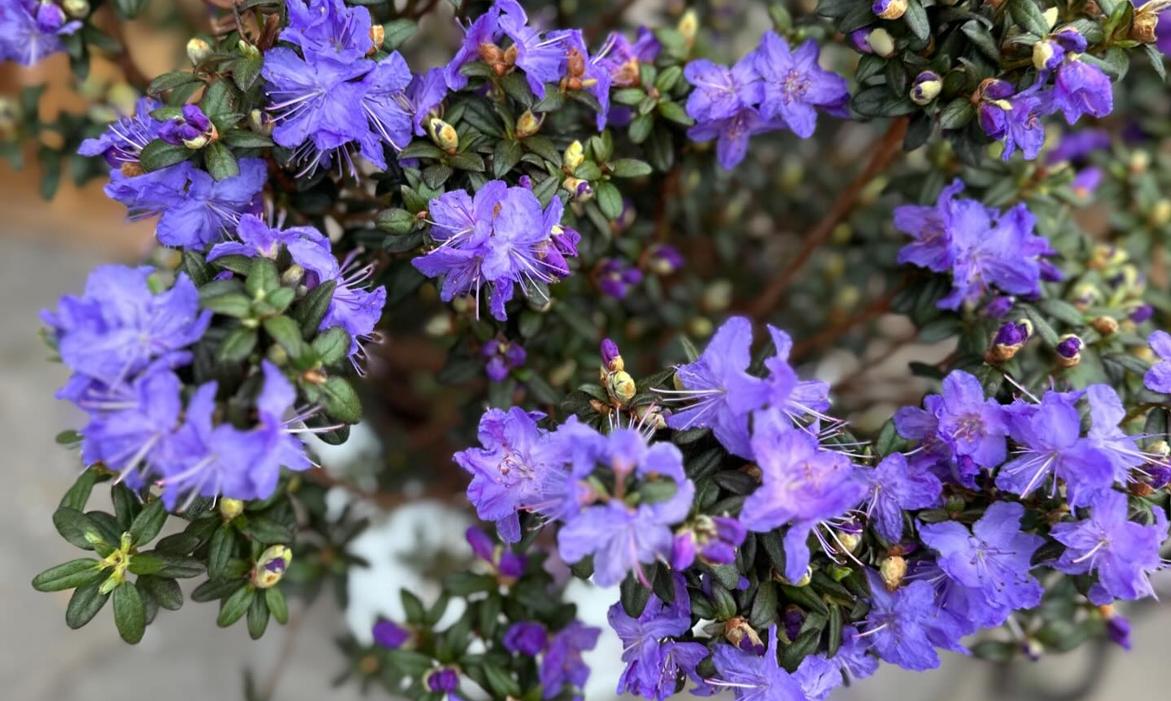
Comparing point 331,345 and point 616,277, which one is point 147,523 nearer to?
point 331,345

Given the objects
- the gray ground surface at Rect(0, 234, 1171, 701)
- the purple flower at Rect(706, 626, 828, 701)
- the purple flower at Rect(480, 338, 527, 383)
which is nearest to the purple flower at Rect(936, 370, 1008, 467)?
the purple flower at Rect(706, 626, 828, 701)

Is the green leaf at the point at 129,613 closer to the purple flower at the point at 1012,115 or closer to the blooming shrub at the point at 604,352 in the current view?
the blooming shrub at the point at 604,352

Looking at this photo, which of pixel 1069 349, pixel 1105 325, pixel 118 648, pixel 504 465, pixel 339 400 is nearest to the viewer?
pixel 339 400

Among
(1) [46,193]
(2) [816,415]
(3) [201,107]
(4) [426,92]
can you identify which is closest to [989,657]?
(2) [816,415]

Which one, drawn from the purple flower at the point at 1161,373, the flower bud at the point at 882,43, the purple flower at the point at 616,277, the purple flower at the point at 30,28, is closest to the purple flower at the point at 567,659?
the purple flower at the point at 616,277

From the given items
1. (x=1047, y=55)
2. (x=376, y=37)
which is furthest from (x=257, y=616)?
(x=1047, y=55)

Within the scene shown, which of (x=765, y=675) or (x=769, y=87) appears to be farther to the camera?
(x=769, y=87)
